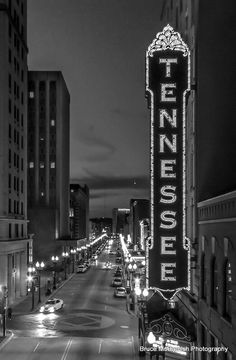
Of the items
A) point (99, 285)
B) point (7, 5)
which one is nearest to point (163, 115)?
point (7, 5)

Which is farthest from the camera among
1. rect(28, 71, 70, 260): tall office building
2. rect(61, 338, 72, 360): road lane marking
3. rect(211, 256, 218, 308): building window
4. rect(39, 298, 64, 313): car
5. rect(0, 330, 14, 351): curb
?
rect(28, 71, 70, 260): tall office building

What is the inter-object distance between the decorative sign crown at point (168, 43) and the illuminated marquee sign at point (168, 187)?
153 cm

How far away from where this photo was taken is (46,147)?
133500mm

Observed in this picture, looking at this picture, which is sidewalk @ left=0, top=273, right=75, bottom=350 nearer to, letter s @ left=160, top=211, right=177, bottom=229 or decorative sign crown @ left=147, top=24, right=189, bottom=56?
letter s @ left=160, top=211, right=177, bottom=229

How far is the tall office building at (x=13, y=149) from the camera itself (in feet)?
200

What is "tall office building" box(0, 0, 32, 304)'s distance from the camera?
6109 centimetres

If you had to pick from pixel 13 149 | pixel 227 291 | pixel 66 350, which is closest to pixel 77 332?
pixel 66 350

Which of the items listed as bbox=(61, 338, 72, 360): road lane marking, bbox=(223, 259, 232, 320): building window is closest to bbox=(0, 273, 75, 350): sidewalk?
bbox=(61, 338, 72, 360): road lane marking

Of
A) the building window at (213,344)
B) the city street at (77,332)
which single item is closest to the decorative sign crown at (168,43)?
the building window at (213,344)

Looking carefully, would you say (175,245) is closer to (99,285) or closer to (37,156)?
(99,285)

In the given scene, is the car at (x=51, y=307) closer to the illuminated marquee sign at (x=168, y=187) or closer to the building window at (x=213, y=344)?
the illuminated marquee sign at (x=168, y=187)

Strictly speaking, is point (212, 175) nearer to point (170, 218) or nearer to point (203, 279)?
point (170, 218)

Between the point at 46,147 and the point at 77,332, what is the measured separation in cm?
9216

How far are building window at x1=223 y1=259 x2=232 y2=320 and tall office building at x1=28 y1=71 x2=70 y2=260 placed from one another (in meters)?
107
